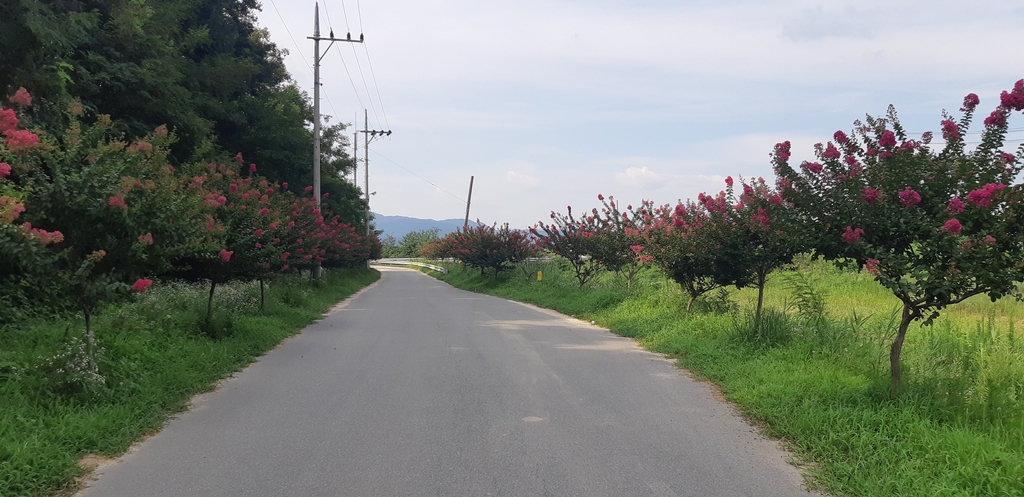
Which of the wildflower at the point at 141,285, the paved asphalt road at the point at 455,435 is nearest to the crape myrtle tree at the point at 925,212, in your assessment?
the paved asphalt road at the point at 455,435

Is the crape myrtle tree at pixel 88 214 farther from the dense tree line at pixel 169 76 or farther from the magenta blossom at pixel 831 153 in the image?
the magenta blossom at pixel 831 153

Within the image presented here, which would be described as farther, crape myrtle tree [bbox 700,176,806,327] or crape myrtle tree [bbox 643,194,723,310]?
crape myrtle tree [bbox 643,194,723,310]

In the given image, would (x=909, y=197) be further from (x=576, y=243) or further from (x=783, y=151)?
(x=576, y=243)

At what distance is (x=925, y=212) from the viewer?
589cm

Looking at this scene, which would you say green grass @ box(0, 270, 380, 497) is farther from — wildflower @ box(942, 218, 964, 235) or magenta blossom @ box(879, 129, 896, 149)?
magenta blossom @ box(879, 129, 896, 149)

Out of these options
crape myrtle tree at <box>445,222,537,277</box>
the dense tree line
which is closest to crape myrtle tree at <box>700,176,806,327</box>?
the dense tree line

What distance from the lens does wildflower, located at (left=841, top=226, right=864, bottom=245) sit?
233 inches

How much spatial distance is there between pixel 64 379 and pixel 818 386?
749 cm

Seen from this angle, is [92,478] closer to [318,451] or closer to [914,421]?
[318,451]

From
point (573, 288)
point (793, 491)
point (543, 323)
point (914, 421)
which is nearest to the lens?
point (793, 491)

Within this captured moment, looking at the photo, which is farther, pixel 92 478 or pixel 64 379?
pixel 64 379

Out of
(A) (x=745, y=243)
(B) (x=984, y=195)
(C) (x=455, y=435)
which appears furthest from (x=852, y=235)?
(A) (x=745, y=243)

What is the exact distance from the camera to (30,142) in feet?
19.1

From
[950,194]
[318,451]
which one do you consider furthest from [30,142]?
[950,194]
